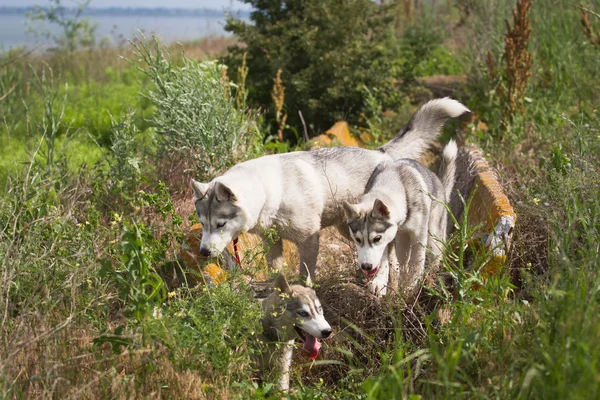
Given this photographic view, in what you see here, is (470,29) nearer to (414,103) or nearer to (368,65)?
(414,103)

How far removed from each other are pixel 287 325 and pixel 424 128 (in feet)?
8.54

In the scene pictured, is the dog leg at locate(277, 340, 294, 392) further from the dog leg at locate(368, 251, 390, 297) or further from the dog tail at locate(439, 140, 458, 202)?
the dog tail at locate(439, 140, 458, 202)

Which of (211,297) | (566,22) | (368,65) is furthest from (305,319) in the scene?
(566,22)

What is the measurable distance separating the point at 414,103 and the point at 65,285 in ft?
23.3

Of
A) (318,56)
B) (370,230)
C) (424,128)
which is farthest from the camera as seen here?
(318,56)

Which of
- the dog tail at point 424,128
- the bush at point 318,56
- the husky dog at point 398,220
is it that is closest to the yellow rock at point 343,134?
the bush at point 318,56

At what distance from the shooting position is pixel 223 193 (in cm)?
459

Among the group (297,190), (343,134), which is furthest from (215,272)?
(343,134)

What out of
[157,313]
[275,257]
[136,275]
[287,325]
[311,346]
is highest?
[136,275]

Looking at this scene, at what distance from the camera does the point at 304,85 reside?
877cm

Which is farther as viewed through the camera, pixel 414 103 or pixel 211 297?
pixel 414 103

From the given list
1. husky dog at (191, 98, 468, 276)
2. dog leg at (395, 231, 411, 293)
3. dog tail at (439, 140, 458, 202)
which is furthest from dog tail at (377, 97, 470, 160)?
dog leg at (395, 231, 411, 293)

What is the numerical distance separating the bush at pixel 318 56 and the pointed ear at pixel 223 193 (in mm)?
4390

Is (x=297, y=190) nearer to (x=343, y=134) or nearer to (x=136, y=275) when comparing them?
(x=136, y=275)
